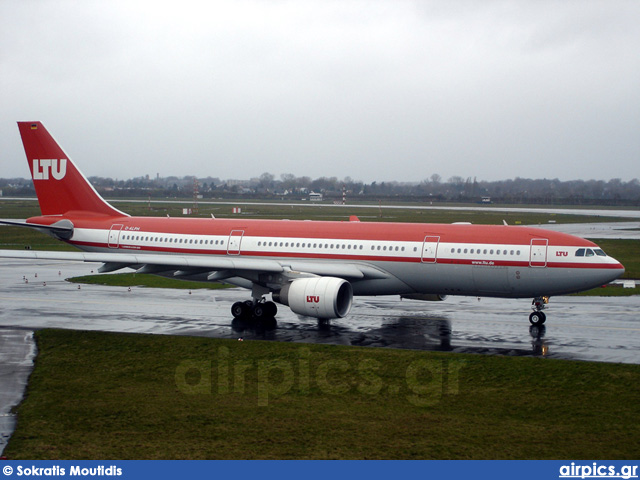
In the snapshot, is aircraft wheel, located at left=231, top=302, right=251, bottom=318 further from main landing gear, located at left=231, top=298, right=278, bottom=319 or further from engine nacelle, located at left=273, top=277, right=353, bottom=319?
engine nacelle, located at left=273, top=277, right=353, bottom=319

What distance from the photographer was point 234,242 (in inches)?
1254

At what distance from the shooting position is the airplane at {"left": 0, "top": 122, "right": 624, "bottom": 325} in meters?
27.2

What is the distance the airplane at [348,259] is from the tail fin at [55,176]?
2.18 meters

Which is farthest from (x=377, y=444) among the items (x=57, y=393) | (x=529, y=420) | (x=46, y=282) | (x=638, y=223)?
(x=638, y=223)

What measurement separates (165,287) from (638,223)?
3131 inches

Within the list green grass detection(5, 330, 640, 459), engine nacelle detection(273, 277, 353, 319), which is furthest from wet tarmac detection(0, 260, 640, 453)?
green grass detection(5, 330, 640, 459)

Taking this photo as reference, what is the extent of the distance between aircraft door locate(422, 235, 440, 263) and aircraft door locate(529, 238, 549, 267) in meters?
3.63

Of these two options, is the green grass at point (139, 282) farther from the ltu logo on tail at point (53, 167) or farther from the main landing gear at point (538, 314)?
the main landing gear at point (538, 314)

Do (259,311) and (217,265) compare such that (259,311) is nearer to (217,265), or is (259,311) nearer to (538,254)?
(217,265)

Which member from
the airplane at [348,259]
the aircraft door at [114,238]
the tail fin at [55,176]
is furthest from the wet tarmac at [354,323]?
the tail fin at [55,176]

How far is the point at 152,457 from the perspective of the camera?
1438cm

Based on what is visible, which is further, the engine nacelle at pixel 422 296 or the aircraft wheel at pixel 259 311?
the engine nacelle at pixel 422 296

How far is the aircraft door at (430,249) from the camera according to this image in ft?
92.9

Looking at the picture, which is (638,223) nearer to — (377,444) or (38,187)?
(38,187)
